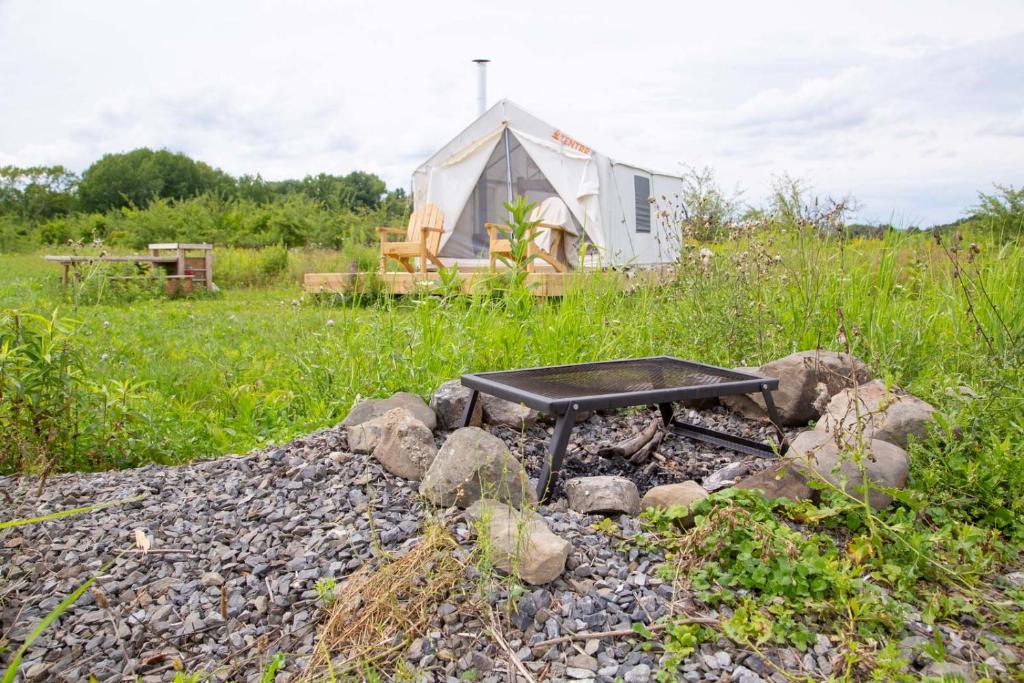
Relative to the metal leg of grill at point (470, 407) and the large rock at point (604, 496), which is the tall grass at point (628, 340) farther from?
the large rock at point (604, 496)

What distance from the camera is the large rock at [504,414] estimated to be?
3.31 meters

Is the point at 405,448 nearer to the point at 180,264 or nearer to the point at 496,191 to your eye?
the point at 180,264

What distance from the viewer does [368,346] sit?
3.97 meters

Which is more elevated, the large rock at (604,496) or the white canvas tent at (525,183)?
the white canvas tent at (525,183)

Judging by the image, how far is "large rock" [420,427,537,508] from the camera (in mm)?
2348

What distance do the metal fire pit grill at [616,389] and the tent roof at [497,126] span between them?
7125 mm

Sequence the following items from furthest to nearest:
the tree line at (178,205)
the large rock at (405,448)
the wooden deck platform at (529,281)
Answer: the tree line at (178,205)
the wooden deck platform at (529,281)
the large rock at (405,448)

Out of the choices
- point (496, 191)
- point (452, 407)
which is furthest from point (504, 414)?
point (496, 191)

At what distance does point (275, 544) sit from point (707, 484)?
1.50 metres

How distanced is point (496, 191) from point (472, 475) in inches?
374

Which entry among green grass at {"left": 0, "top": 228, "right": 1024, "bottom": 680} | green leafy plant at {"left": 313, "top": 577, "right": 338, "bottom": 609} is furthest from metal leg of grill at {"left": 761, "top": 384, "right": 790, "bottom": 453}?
green leafy plant at {"left": 313, "top": 577, "right": 338, "bottom": 609}

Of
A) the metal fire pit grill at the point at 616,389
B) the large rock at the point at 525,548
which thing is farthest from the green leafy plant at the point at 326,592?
the metal fire pit grill at the point at 616,389

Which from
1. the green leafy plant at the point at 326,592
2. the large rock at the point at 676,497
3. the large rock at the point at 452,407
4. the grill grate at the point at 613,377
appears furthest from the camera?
the large rock at the point at 452,407

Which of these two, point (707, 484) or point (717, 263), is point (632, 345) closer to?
point (717, 263)
